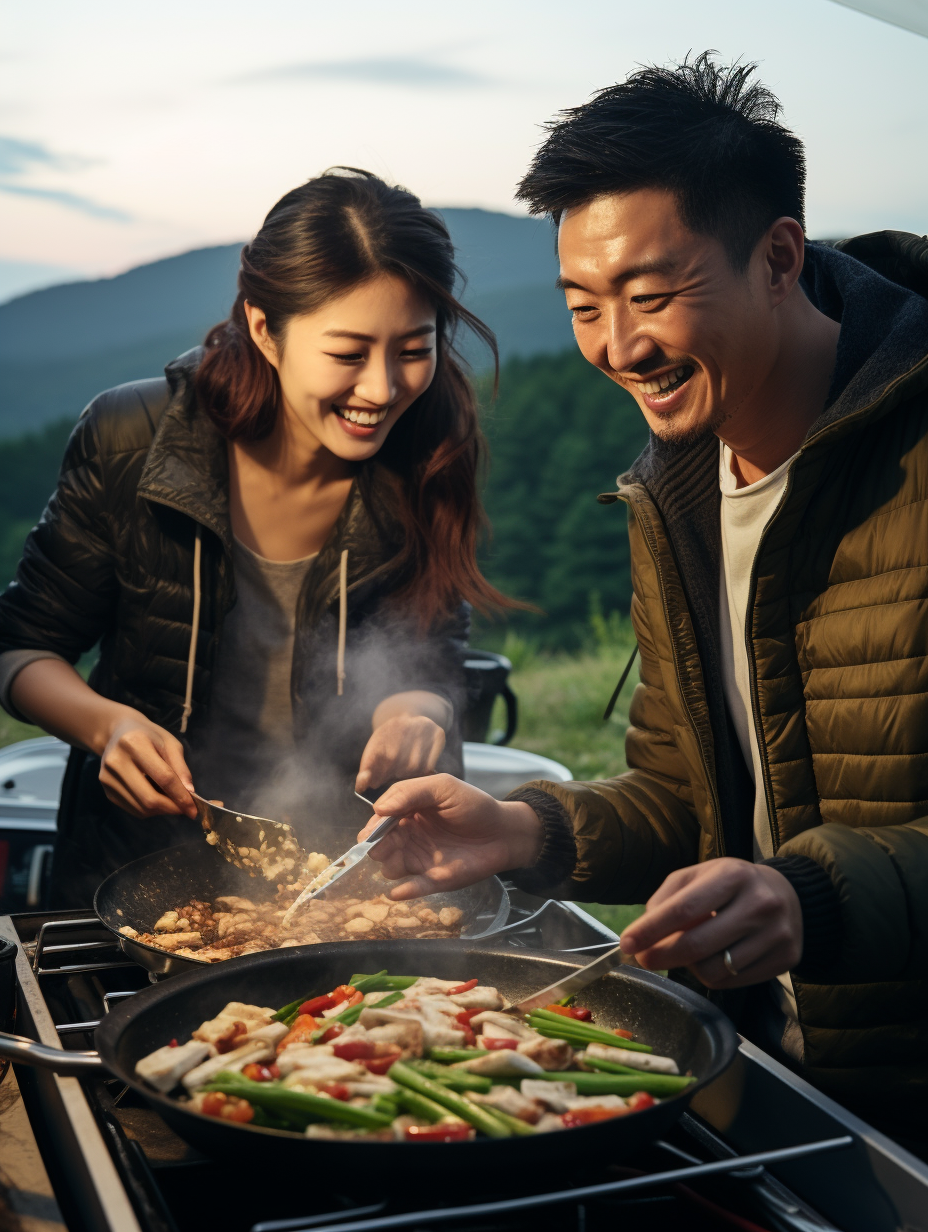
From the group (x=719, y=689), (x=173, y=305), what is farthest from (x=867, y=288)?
(x=173, y=305)

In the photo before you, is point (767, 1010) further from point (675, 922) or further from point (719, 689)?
point (675, 922)

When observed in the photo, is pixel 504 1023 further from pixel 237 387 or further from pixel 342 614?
pixel 237 387

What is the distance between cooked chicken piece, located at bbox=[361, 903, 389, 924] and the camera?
6.81 ft

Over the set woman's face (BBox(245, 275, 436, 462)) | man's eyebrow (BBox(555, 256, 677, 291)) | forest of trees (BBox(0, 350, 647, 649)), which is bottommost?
forest of trees (BBox(0, 350, 647, 649))

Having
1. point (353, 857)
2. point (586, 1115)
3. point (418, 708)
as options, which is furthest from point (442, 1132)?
point (418, 708)

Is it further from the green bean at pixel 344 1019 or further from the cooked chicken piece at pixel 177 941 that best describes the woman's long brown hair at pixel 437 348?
the green bean at pixel 344 1019

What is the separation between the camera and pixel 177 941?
1.86m

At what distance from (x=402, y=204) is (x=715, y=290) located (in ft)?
4.00

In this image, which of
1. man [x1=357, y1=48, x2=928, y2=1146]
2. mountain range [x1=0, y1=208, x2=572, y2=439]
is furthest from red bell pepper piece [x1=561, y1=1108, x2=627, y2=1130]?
mountain range [x1=0, y1=208, x2=572, y2=439]

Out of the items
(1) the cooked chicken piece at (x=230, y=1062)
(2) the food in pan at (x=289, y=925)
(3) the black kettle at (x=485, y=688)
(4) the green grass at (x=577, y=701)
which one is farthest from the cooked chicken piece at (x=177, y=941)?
(4) the green grass at (x=577, y=701)

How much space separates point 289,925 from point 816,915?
1047 millimetres

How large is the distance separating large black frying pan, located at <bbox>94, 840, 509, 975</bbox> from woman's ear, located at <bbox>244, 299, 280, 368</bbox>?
129 centimetres

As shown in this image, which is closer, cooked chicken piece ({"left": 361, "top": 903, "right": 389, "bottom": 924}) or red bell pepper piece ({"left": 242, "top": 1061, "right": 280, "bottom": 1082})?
red bell pepper piece ({"left": 242, "top": 1061, "right": 280, "bottom": 1082})

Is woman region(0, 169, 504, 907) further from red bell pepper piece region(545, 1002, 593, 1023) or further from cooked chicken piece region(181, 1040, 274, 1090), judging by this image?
cooked chicken piece region(181, 1040, 274, 1090)
